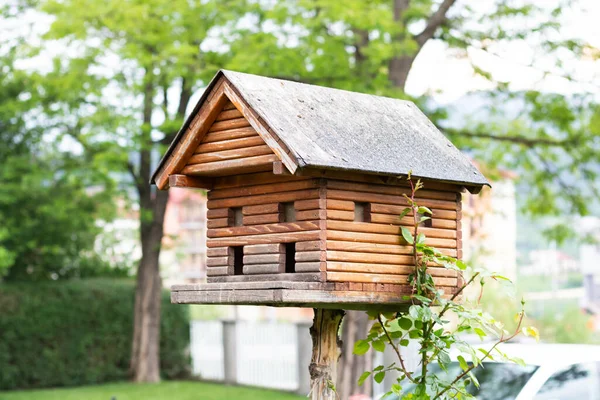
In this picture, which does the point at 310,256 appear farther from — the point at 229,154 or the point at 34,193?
the point at 34,193

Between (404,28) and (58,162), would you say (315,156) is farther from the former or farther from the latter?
(58,162)

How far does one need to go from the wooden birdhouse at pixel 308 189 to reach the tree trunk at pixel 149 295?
12.8 metres

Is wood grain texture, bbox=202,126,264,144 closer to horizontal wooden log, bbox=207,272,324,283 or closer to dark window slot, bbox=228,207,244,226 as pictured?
dark window slot, bbox=228,207,244,226

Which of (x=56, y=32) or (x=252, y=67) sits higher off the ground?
(x=56, y=32)

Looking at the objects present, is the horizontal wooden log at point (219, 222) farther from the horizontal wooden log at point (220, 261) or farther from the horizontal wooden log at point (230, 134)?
the horizontal wooden log at point (230, 134)

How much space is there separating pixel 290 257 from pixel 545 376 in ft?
9.41

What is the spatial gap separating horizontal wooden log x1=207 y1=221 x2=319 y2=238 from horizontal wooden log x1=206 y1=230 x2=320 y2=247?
0.07 ft

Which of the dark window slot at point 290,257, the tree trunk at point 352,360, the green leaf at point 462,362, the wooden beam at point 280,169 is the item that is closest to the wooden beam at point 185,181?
the dark window slot at point 290,257

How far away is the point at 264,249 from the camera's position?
578cm

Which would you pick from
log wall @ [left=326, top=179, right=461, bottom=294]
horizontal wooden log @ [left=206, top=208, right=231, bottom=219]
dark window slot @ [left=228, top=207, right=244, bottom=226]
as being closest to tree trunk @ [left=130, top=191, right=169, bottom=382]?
horizontal wooden log @ [left=206, top=208, right=231, bottom=219]

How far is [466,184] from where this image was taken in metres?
6.14

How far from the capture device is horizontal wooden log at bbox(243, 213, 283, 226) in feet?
18.9

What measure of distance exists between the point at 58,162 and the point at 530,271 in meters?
49.5

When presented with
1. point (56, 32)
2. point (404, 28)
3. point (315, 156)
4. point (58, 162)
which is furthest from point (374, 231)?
point (58, 162)
